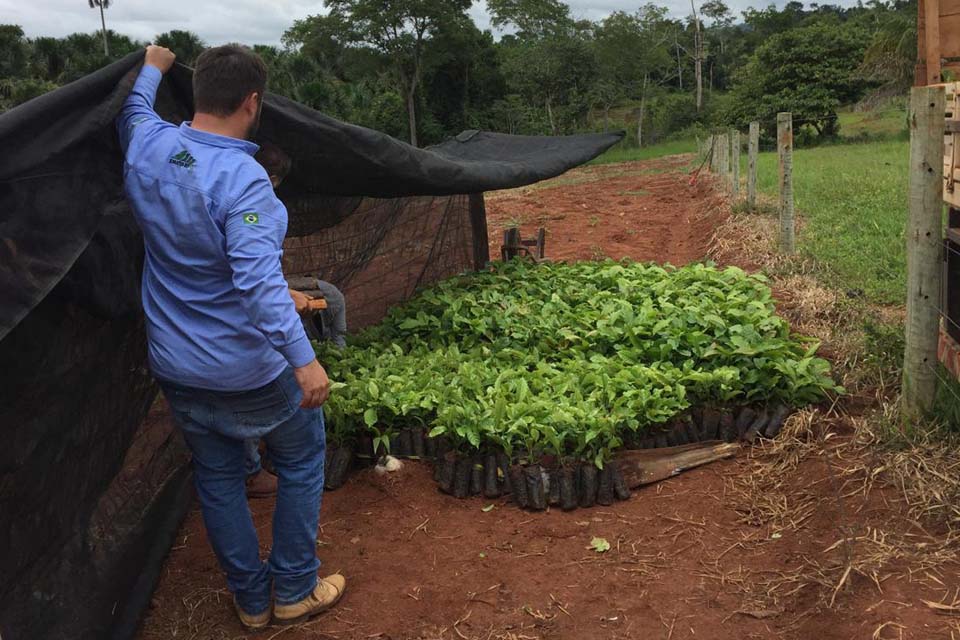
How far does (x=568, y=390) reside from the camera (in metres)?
4.54

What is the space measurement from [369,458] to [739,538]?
6.25 ft

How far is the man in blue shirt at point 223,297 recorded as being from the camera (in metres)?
2.53

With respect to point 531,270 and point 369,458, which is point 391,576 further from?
point 531,270

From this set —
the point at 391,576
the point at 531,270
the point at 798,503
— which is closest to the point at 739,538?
the point at 798,503

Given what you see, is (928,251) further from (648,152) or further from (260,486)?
(648,152)

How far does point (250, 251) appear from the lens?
8.15 feet

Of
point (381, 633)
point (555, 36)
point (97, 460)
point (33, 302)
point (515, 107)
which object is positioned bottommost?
point (381, 633)

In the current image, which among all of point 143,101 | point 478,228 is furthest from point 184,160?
point 478,228

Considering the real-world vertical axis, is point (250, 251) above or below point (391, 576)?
above

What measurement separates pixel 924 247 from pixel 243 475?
3.04 m

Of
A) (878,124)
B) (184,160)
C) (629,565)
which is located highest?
(878,124)

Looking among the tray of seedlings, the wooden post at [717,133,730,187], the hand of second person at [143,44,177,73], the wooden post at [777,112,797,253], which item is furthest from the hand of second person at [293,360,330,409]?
the wooden post at [717,133,730,187]

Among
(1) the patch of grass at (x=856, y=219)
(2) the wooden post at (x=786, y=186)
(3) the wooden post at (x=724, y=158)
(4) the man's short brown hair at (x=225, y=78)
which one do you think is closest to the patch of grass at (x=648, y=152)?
(1) the patch of grass at (x=856, y=219)

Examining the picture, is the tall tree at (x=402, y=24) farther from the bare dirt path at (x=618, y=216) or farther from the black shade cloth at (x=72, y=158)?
the black shade cloth at (x=72, y=158)
